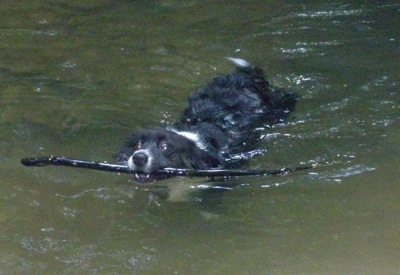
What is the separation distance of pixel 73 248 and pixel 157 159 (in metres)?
1.22

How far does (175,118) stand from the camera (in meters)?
7.67

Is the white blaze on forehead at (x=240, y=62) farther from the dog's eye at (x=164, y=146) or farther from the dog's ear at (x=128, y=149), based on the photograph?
the dog's eye at (x=164, y=146)

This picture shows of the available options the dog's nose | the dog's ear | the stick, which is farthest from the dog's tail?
the dog's nose

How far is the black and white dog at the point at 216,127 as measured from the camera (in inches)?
249

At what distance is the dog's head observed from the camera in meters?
6.03

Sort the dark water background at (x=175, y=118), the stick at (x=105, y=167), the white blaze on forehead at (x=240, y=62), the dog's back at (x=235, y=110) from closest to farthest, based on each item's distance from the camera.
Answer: the dark water background at (x=175, y=118) → the stick at (x=105, y=167) → the dog's back at (x=235, y=110) → the white blaze on forehead at (x=240, y=62)

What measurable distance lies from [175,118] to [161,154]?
1.43 meters

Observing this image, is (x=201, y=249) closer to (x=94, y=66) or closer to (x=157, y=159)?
(x=157, y=159)

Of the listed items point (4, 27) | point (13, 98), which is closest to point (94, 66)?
point (13, 98)

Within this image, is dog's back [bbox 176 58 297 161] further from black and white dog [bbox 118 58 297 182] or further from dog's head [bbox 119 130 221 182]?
dog's head [bbox 119 130 221 182]

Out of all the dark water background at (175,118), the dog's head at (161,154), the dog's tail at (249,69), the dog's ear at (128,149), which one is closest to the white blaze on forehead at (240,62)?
the dog's tail at (249,69)

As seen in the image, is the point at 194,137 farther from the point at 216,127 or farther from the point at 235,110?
the point at 235,110

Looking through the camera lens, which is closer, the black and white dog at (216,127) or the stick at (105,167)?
the stick at (105,167)

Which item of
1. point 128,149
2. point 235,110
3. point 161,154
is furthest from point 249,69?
point 161,154
